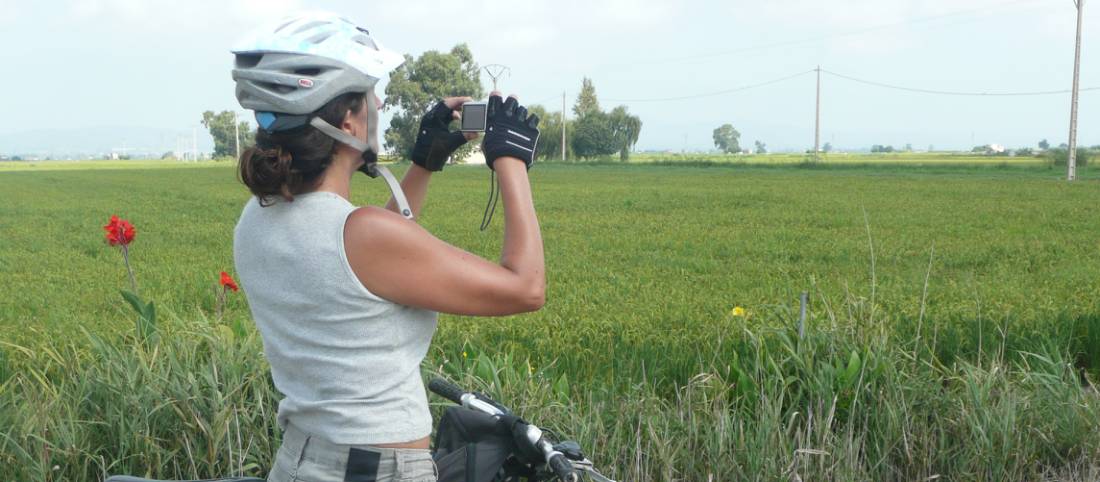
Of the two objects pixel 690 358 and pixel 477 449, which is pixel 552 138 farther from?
pixel 477 449

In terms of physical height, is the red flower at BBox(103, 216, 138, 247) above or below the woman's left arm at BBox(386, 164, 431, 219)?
below

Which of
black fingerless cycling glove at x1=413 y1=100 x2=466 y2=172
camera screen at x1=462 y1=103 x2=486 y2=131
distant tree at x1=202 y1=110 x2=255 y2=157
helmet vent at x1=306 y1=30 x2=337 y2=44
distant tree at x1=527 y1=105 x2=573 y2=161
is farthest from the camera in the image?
distant tree at x1=202 y1=110 x2=255 y2=157

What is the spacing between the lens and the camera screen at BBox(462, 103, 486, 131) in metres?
2.37

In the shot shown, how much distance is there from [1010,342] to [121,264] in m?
10.9

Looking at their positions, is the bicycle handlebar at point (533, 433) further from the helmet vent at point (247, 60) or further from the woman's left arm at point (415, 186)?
the helmet vent at point (247, 60)

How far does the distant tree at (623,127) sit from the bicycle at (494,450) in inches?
4061

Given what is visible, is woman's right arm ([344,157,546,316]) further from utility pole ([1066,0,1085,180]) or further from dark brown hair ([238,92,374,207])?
utility pole ([1066,0,1085,180])

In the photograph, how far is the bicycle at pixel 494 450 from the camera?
84.3 inches

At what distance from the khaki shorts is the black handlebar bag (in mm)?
66

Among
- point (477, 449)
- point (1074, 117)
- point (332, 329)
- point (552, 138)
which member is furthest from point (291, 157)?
point (552, 138)

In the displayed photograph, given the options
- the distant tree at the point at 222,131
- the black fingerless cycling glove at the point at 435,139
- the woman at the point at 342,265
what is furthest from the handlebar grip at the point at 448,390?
the distant tree at the point at 222,131

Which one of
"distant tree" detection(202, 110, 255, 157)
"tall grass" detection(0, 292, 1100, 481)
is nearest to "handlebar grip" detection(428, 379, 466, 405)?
"tall grass" detection(0, 292, 1100, 481)

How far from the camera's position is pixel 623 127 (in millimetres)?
110312

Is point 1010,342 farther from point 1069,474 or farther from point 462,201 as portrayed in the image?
point 462,201
